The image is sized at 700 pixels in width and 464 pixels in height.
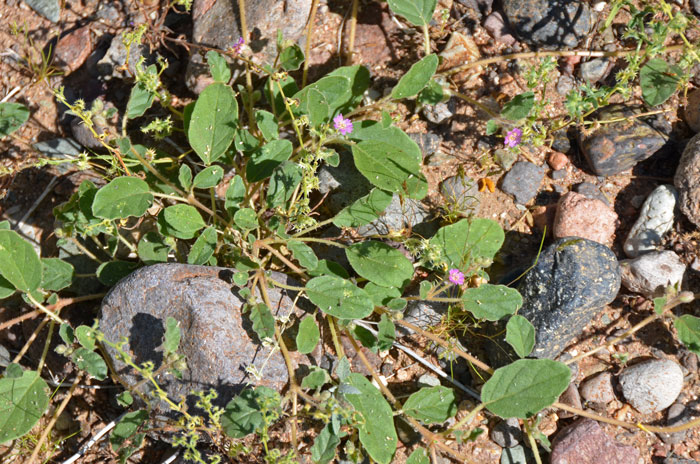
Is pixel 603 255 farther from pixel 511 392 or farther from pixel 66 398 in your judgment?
pixel 66 398

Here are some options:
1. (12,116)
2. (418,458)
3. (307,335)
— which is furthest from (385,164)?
(12,116)

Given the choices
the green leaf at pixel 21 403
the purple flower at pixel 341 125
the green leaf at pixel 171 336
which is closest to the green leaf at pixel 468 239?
the purple flower at pixel 341 125

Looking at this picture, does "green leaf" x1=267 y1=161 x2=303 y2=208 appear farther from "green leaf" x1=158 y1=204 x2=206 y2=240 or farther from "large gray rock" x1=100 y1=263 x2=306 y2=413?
"large gray rock" x1=100 y1=263 x2=306 y2=413

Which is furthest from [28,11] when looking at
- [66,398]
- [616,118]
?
[616,118]

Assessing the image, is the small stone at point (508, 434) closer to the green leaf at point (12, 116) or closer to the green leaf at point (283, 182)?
the green leaf at point (283, 182)

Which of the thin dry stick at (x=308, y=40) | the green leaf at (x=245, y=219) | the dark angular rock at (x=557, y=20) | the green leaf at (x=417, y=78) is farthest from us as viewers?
the dark angular rock at (x=557, y=20)

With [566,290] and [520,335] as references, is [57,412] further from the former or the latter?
[566,290]

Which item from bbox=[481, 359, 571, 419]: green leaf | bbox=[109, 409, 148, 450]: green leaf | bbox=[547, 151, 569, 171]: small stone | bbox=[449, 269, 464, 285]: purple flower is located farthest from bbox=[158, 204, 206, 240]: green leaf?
bbox=[547, 151, 569, 171]: small stone
